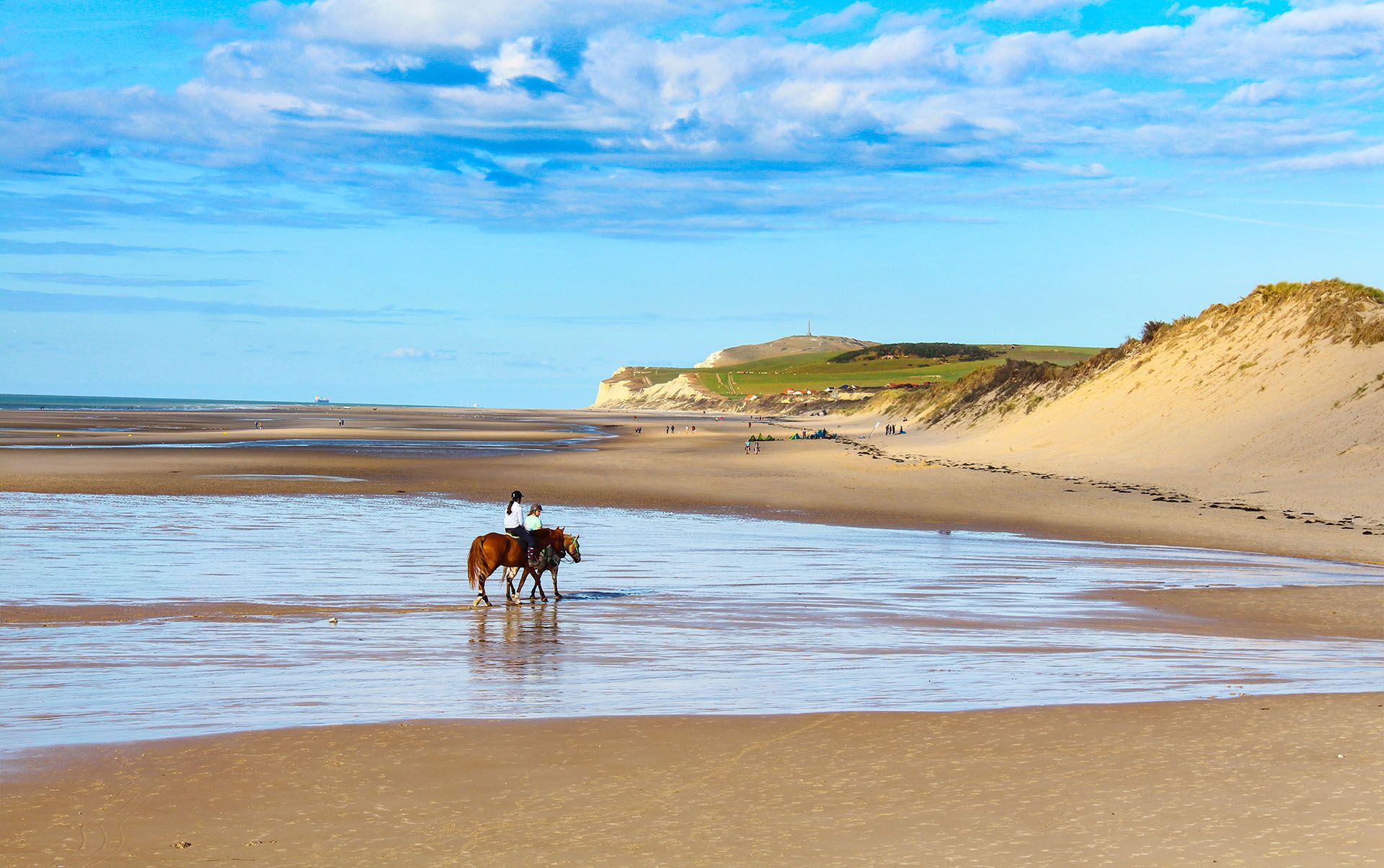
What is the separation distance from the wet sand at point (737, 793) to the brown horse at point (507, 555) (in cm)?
770

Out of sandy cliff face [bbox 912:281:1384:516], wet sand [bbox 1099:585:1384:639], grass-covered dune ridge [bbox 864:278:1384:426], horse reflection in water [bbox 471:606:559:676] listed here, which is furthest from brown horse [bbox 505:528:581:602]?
grass-covered dune ridge [bbox 864:278:1384:426]

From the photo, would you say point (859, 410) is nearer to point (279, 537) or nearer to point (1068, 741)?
point (279, 537)

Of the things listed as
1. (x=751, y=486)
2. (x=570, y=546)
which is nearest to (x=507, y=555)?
(x=570, y=546)

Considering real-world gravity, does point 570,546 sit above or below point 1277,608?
above

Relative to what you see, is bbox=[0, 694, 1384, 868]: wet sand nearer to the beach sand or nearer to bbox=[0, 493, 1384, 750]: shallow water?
the beach sand

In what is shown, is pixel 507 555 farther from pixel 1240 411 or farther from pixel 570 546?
pixel 1240 411

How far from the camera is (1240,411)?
1992 inches

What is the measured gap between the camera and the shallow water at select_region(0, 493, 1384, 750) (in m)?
11.6

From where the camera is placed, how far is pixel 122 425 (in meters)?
105

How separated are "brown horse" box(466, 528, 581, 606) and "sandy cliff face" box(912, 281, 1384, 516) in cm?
2266

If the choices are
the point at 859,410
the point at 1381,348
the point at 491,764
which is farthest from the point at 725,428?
the point at 491,764

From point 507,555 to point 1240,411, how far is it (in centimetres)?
4010

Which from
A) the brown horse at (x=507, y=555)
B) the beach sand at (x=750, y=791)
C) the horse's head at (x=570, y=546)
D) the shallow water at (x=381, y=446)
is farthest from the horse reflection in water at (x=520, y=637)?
the shallow water at (x=381, y=446)

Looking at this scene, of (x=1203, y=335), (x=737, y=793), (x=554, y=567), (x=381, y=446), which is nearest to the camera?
(x=737, y=793)
